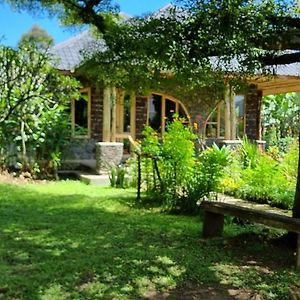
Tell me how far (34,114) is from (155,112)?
542cm

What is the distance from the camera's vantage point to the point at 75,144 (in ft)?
45.6

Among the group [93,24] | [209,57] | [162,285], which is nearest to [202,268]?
[162,285]

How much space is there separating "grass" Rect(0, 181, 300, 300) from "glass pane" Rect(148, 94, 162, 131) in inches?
342

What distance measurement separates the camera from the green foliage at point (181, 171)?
790 centimetres

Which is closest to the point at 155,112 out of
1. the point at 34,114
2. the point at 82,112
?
the point at 82,112

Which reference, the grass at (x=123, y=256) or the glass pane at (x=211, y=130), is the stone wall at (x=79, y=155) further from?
the grass at (x=123, y=256)

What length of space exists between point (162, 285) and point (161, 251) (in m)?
1.09

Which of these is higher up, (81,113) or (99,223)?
(81,113)

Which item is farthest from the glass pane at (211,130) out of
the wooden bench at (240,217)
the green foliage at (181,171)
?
the wooden bench at (240,217)

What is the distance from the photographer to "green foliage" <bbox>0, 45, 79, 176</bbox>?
11.0 metres

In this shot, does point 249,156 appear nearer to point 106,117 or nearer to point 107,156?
point 107,156

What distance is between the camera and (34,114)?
39.6 ft

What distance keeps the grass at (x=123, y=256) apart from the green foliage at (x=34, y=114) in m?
4.09

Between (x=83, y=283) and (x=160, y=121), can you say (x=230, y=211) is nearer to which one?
(x=83, y=283)
